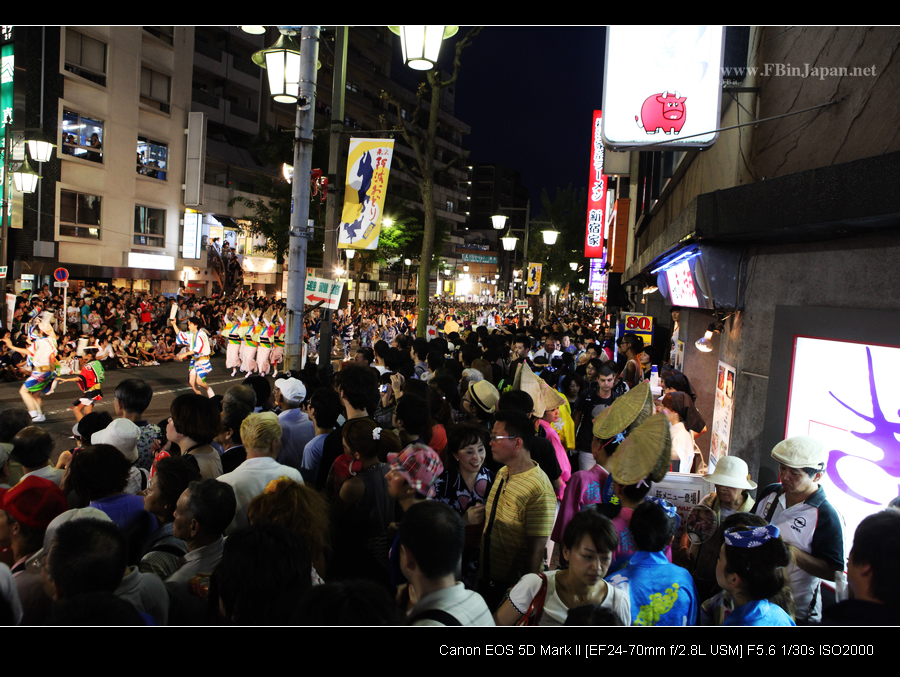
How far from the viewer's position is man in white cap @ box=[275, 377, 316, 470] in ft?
17.9

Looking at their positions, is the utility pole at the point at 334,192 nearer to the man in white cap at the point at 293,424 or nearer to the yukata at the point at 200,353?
the yukata at the point at 200,353

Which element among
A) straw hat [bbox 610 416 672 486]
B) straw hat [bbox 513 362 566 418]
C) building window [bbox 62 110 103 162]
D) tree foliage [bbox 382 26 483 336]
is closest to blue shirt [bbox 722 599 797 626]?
straw hat [bbox 610 416 672 486]

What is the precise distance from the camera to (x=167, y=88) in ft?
94.8

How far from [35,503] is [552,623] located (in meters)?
2.77

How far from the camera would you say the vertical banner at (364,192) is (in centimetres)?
980

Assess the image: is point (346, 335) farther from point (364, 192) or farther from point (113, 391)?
point (364, 192)

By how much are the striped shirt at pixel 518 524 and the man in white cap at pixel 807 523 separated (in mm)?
1502

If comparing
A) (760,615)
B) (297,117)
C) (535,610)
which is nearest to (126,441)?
(535,610)

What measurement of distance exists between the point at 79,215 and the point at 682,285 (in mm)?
26699

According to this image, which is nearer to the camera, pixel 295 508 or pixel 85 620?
pixel 85 620

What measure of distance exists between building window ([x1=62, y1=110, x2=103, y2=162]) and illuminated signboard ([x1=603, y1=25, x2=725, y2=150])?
26.4 metres

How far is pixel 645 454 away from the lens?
3.63 meters
